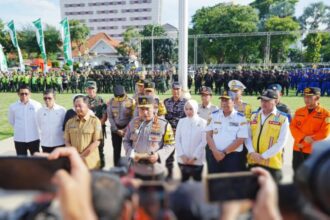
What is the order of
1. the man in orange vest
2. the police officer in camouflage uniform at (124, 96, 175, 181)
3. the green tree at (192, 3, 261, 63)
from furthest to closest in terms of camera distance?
1. the green tree at (192, 3, 261, 63)
2. the man in orange vest
3. the police officer in camouflage uniform at (124, 96, 175, 181)

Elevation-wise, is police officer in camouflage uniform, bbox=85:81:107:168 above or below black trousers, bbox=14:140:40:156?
above

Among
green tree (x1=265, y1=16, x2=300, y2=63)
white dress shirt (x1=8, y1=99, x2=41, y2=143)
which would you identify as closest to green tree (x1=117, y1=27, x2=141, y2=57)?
green tree (x1=265, y1=16, x2=300, y2=63)

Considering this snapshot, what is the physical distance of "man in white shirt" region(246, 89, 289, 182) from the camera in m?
3.88

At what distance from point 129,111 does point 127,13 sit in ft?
375

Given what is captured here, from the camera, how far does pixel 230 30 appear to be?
50.1m

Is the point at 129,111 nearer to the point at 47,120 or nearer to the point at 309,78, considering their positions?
the point at 47,120

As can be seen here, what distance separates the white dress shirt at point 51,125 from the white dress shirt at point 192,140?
196 cm

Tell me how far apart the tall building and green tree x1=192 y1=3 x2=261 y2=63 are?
61.1m

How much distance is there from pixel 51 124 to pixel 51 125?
0.05 ft

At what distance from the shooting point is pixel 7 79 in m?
23.9

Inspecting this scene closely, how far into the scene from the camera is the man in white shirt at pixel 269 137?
3.88 meters

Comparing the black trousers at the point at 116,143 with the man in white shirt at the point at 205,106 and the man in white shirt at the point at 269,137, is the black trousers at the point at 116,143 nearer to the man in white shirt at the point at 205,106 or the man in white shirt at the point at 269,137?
the man in white shirt at the point at 205,106

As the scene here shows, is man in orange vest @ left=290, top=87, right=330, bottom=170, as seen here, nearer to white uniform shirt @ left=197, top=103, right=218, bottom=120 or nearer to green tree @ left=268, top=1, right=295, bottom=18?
white uniform shirt @ left=197, top=103, right=218, bottom=120

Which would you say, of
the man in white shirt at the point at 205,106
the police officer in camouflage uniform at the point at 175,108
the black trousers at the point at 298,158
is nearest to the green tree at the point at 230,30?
the police officer in camouflage uniform at the point at 175,108
